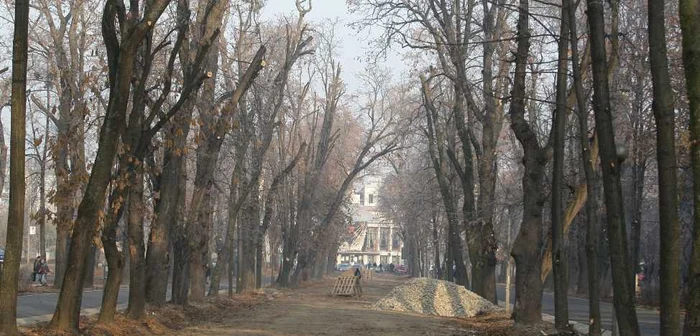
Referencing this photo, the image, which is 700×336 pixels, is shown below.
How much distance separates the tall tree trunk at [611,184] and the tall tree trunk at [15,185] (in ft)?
27.1

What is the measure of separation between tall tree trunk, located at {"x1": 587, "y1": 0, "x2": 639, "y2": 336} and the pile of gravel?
1658 centimetres

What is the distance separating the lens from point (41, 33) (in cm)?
3647

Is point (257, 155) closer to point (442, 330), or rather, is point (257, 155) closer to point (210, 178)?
point (210, 178)

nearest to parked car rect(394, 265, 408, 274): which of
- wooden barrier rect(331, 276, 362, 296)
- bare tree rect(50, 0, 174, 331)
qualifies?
wooden barrier rect(331, 276, 362, 296)

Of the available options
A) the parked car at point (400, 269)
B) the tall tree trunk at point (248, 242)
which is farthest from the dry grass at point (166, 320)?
the parked car at point (400, 269)

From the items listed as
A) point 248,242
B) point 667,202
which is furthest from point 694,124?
point 248,242

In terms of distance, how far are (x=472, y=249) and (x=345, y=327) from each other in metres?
9.15

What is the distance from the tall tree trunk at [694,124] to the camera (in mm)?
9250

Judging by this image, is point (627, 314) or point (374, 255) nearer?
point (627, 314)

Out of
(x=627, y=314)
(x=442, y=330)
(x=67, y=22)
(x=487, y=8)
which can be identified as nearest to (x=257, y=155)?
(x=67, y=22)

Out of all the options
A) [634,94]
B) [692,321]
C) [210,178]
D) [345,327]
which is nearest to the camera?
[692,321]

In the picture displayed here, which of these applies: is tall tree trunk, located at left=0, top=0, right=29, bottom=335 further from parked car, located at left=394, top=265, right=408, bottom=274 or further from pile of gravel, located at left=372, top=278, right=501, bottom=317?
parked car, located at left=394, top=265, right=408, bottom=274

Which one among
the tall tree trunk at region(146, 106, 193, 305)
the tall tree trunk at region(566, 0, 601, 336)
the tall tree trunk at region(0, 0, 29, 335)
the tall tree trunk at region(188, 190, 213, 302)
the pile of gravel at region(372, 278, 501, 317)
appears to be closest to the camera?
the tall tree trunk at region(0, 0, 29, 335)

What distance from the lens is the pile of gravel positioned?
30.0 m
